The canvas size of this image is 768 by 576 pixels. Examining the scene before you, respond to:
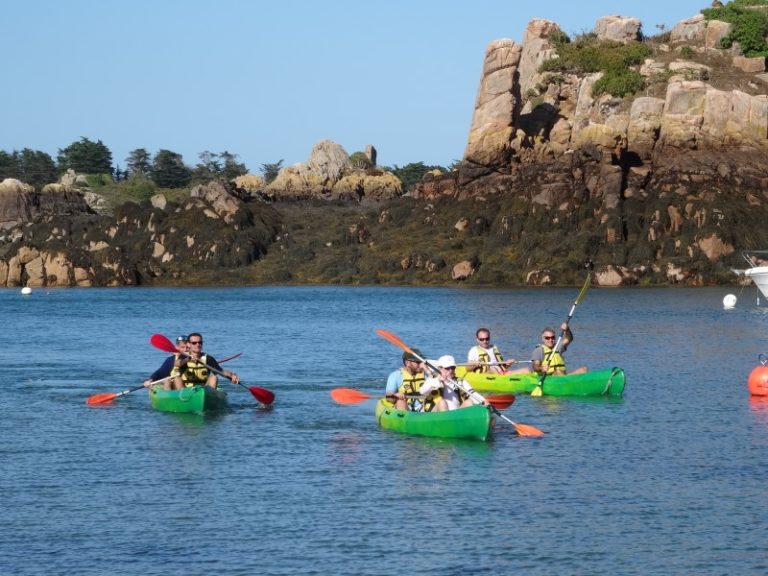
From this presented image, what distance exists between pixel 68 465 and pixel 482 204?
103m

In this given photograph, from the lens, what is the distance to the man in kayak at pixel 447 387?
27.4 metres

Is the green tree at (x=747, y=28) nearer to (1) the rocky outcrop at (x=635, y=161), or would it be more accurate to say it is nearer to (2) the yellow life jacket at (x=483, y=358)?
(1) the rocky outcrop at (x=635, y=161)

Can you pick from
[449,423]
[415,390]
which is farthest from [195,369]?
[449,423]

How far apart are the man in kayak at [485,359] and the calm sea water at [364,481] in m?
1.29

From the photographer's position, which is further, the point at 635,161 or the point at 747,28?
the point at 747,28

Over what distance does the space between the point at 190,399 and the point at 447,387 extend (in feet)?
25.0

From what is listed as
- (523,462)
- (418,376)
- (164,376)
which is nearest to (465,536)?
(523,462)

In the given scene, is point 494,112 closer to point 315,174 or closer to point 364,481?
point 315,174

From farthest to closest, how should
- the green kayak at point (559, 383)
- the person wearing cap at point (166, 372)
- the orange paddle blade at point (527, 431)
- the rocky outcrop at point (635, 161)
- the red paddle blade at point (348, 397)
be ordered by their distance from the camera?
the rocky outcrop at point (635, 161) < the green kayak at point (559, 383) < the person wearing cap at point (166, 372) < the red paddle blade at point (348, 397) < the orange paddle blade at point (527, 431)

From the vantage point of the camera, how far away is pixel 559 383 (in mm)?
36062

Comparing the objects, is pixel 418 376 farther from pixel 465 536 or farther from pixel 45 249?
pixel 45 249

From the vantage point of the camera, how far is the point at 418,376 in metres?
29.0

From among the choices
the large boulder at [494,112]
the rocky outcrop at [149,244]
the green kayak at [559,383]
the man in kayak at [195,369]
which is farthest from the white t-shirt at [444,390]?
the rocky outcrop at [149,244]

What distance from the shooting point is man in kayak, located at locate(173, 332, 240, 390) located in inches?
1294
